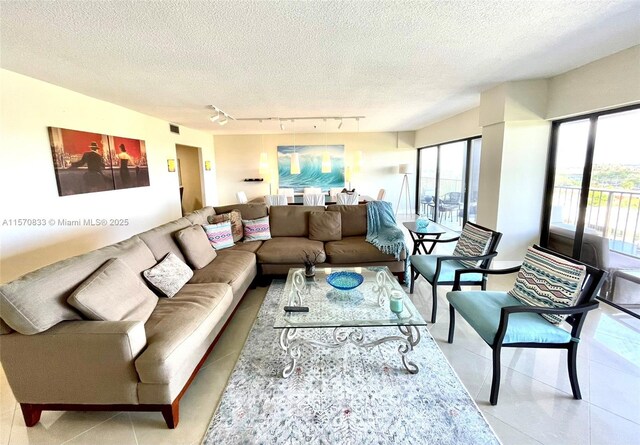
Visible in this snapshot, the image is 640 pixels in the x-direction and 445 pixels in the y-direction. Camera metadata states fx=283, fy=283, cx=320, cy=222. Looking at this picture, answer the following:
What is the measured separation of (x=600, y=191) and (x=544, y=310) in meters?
2.27

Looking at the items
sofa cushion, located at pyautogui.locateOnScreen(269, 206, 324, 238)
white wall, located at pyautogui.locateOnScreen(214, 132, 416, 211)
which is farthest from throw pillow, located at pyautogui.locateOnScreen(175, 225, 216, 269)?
white wall, located at pyautogui.locateOnScreen(214, 132, 416, 211)

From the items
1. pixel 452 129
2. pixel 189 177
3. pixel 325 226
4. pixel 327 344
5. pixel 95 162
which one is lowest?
pixel 327 344

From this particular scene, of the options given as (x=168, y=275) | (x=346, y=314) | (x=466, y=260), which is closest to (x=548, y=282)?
(x=466, y=260)

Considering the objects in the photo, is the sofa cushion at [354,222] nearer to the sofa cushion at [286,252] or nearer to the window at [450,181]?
the sofa cushion at [286,252]

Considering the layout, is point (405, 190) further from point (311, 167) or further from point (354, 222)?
point (354, 222)

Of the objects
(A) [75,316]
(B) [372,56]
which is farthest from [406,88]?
(A) [75,316]

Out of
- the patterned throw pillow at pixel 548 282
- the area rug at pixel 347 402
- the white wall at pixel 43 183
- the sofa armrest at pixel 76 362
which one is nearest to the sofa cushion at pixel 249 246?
the area rug at pixel 347 402

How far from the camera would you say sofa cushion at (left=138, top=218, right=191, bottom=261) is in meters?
2.56

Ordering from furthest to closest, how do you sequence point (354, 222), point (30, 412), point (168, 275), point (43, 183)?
point (354, 222)
point (43, 183)
point (168, 275)
point (30, 412)

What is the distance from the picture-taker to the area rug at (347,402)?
4.99 ft

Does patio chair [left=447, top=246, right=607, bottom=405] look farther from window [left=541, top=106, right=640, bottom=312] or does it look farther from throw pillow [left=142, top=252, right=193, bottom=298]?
throw pillow [left=142, top=252, right=193, bottom=298]

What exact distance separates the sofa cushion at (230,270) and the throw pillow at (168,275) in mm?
125

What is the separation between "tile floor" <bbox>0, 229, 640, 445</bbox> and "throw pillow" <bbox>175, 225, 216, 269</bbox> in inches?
33.7

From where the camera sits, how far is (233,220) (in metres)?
3.74
